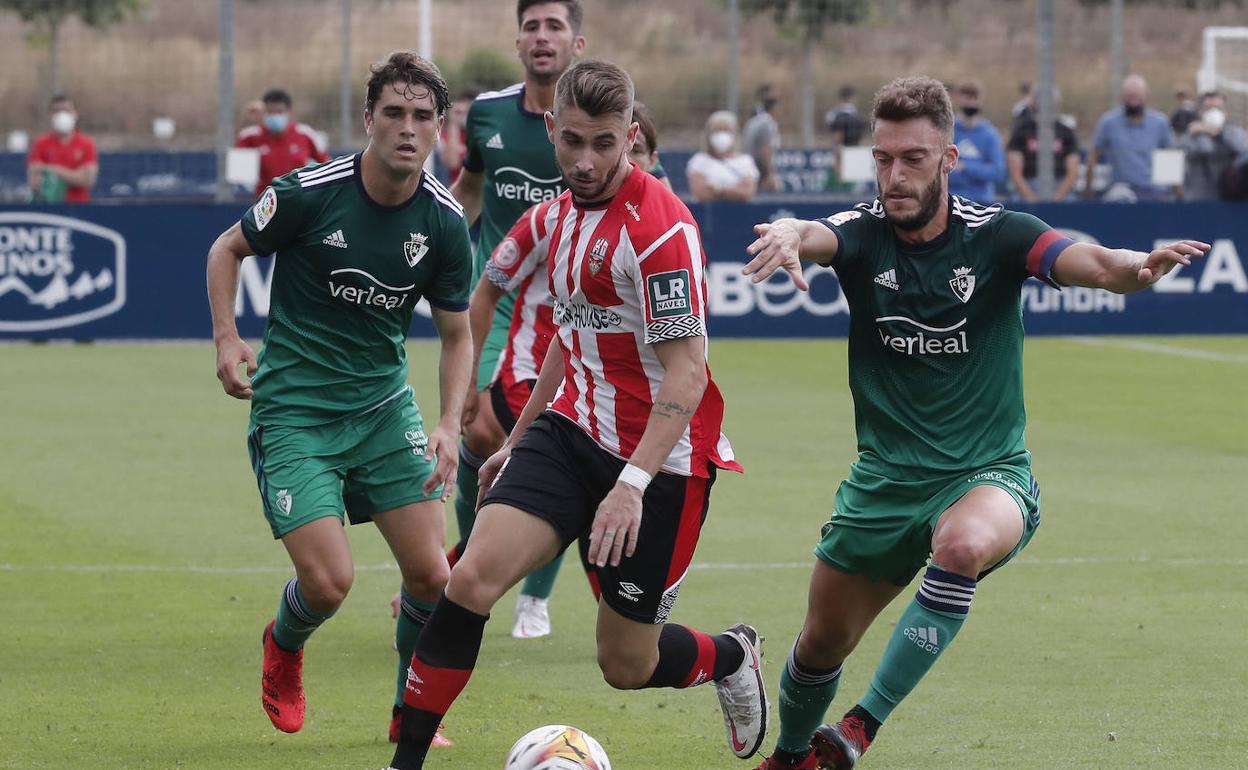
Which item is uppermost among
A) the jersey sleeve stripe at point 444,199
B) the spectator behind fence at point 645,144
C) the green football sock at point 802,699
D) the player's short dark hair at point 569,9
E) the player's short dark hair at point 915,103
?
the player's short dark hair at point 569,9

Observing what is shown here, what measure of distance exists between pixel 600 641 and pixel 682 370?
37.2 inches

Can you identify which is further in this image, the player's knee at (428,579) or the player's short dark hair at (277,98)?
the player's short dark hair at (277,98)

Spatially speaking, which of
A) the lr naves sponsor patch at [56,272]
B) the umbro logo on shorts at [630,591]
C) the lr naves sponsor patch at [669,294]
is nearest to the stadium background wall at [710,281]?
the lr naves sponsor patch at [56,272]

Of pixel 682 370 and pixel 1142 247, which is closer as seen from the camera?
pixel 682 370

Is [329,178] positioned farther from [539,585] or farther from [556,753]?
[539,585]

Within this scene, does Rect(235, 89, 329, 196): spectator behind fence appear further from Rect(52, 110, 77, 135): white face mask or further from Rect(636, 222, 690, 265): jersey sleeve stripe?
Rect(636, 222, 690, 265): jersey sleeve stripe

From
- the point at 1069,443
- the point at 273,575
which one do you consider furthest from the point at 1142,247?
the point at 273,575

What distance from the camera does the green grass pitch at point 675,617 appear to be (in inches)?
246

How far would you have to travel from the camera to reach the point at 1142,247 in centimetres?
1936

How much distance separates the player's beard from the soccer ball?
5.87ft

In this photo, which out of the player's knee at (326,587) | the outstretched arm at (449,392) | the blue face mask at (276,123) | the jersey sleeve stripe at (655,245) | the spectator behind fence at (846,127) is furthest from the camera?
the spectator behind fence at (846,127)

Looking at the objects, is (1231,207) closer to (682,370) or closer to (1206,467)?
(1206,467)

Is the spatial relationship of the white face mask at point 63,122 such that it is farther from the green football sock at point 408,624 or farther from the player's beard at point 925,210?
the player's beard at point 925,210

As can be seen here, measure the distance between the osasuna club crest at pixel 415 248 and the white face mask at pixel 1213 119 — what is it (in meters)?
18.1
